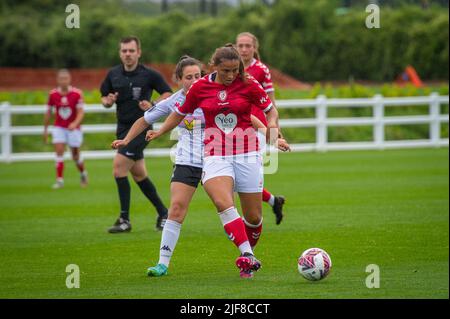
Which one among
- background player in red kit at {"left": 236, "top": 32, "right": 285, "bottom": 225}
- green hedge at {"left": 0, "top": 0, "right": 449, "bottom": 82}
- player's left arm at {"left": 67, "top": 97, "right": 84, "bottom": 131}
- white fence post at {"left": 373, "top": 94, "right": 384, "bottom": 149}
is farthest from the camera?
green hedge at {"left": 0, "top": 0, "right": 449, "bottom": 82}

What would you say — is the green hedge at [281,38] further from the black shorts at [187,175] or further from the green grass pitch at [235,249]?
the black shorts at [187,175]

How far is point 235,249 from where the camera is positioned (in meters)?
11.2

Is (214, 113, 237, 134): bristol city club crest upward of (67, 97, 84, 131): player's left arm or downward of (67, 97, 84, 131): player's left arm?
upward

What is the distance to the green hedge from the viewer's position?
4300 centimetres

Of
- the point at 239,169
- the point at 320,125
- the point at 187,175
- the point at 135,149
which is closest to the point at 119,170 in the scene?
the point at 135,149

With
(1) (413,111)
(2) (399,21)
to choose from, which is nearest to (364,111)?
(1) (413,111)

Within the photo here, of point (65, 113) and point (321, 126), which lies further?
point (321, 126)

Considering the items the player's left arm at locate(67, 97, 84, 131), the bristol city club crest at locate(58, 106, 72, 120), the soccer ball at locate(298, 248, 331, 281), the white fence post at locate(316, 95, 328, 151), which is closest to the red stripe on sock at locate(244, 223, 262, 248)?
the soccer ball at locate(298, 248, 331, 281)

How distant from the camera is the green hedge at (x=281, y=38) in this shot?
141 feet

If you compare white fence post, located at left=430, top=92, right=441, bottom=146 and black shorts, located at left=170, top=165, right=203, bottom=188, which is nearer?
black shorts, located at left=170, top=165, right=203, bottom=188

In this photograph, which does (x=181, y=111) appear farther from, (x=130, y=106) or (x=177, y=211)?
(x=130, y=106)

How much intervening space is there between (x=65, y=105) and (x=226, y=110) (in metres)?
11.7

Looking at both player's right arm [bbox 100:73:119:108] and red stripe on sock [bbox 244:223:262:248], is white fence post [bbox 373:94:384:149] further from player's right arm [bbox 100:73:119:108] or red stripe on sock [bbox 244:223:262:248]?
red stripe on sock [bbox 244:223:262:248]

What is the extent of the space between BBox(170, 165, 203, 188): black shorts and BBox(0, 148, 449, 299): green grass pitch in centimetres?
87
